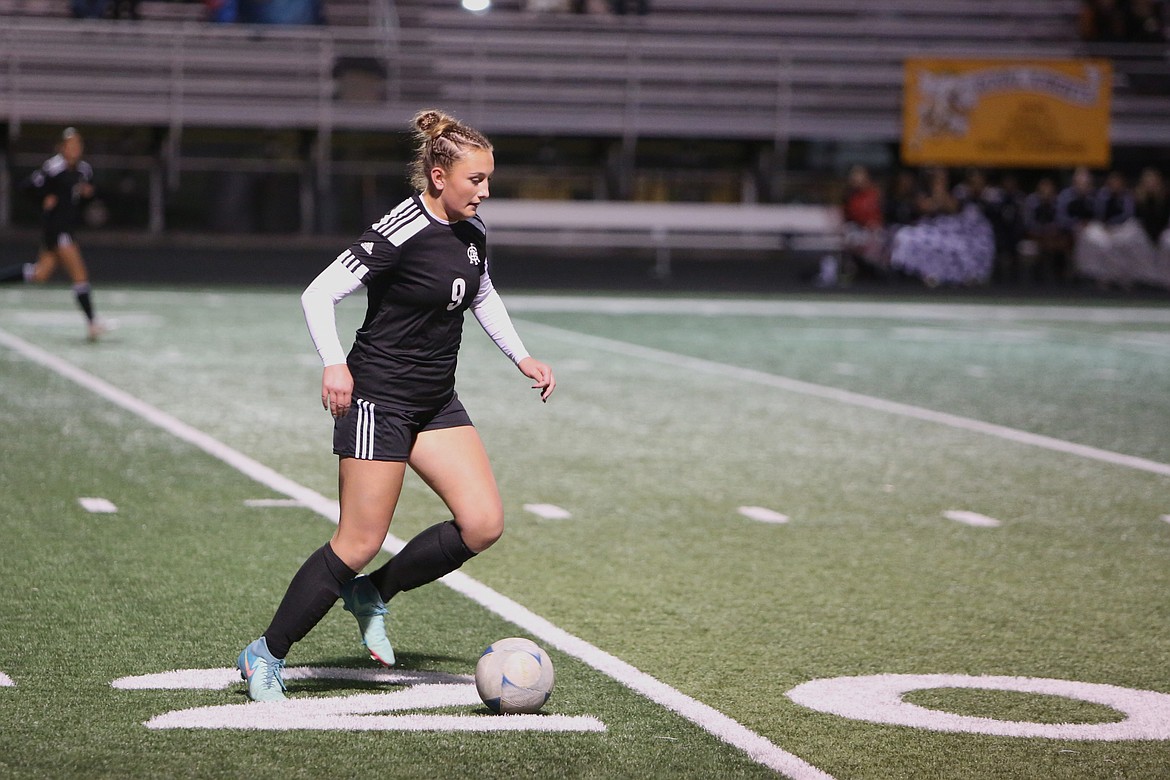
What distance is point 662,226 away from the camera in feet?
86.3

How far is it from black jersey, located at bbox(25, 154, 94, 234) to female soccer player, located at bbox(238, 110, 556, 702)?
1126 centimetres

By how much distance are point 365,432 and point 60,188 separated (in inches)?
453

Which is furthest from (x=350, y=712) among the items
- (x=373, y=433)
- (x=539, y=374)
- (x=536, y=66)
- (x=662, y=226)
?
(x=536, y=66)

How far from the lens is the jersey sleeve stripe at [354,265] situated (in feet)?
15.9

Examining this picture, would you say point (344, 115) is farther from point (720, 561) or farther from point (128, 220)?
point (720, 561)

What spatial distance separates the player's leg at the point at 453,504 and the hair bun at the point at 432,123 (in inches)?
33.2

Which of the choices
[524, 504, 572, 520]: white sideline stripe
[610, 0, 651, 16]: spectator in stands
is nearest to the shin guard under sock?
[524, 504, 572, 520]: white sideline stripe

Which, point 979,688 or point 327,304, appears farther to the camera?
point 979,688

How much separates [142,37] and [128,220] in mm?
2840

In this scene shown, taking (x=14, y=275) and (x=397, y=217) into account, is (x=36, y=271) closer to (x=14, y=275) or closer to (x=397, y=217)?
(x=14, y=275)

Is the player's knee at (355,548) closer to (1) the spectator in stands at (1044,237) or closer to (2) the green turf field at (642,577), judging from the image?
(2) the green turf field at (642,577)

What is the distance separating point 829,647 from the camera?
5.70 meters

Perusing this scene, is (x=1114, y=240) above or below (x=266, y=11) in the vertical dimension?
below

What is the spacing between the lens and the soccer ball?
4723mm
